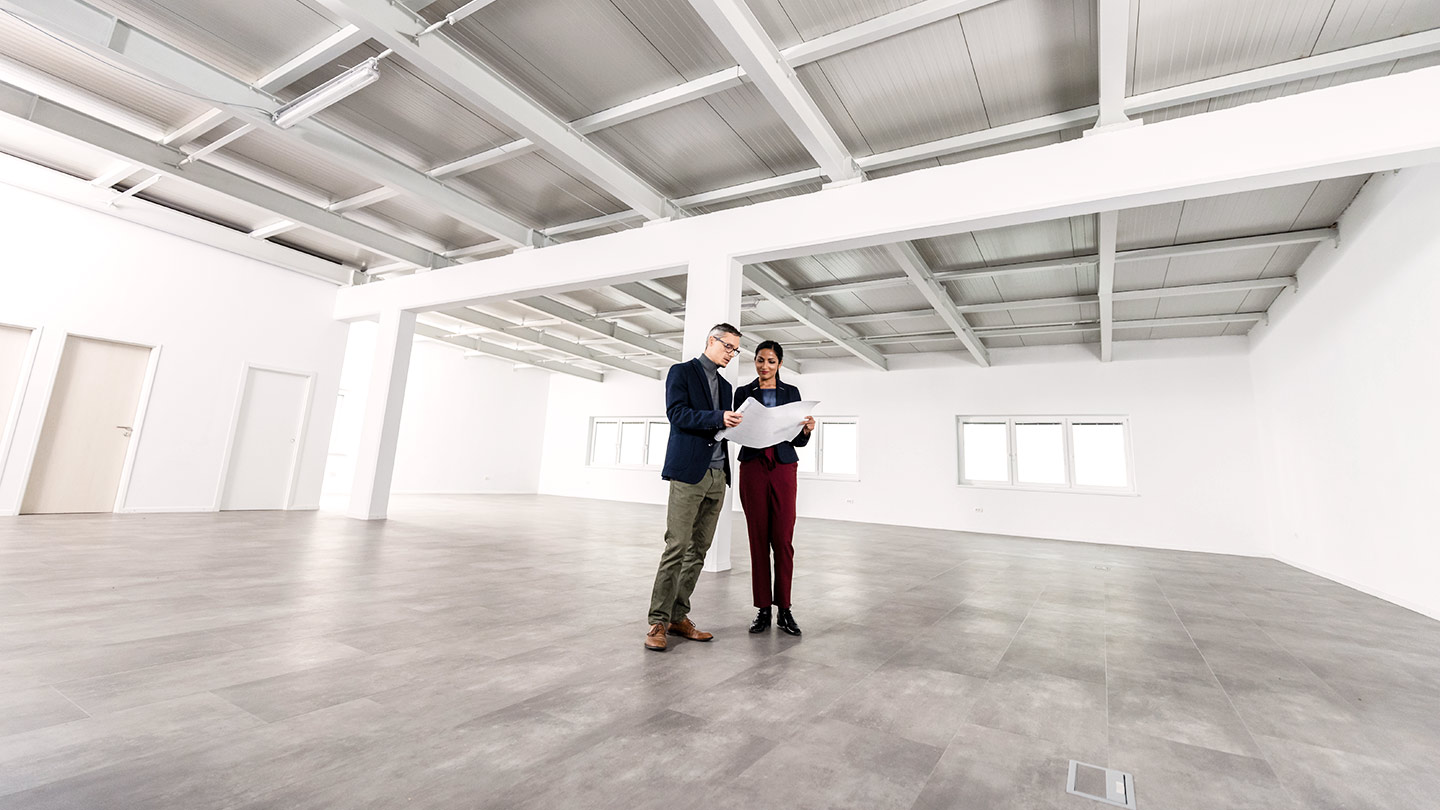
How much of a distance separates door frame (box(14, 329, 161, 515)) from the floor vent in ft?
29.1

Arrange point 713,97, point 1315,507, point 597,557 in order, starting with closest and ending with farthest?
point 713,97 < point 597,557 < point 1315,507

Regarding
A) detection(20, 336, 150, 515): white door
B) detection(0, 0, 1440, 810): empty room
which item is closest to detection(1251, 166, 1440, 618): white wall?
detection(0, 0, 1440, 810): empty room

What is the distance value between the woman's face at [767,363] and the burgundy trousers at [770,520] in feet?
1.23

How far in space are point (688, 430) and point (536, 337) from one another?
30.2 feet

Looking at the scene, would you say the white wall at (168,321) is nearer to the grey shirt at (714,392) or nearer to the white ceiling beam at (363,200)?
the white ceiling beam at (363,200)

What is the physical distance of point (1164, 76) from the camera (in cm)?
348

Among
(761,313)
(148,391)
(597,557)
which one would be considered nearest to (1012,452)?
(761,313)

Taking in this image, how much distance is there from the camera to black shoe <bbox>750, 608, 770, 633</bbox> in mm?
2633

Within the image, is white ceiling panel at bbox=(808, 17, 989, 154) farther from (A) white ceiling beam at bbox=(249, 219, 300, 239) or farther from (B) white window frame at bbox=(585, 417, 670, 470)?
(B) white window frame at bbox=(585, 417, 670, 470)

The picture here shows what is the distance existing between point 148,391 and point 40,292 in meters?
1.28

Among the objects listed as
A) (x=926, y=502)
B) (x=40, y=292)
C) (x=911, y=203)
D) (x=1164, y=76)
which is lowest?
(x=926, y=502)

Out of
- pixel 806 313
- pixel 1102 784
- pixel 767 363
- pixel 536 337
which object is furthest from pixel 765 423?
pixel 536 337

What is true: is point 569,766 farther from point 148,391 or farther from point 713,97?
point 148,391

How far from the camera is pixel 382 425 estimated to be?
6.86 meters
